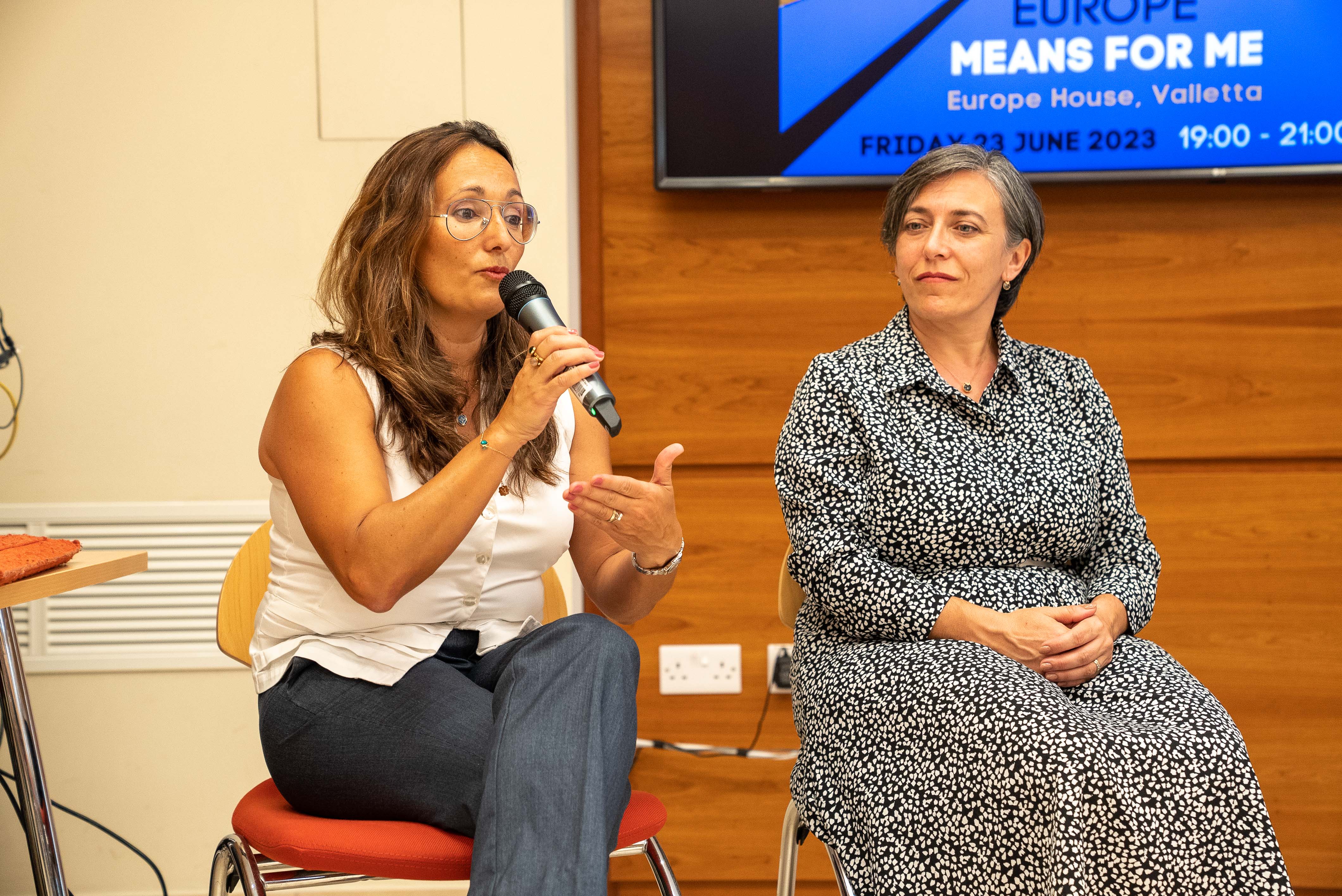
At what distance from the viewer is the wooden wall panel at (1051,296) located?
7.41ft

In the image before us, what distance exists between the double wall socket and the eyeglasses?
3.87 feet

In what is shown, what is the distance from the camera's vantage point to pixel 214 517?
2.19 metres

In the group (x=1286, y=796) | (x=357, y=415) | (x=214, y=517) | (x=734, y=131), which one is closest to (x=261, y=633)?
(x=357, y=415)

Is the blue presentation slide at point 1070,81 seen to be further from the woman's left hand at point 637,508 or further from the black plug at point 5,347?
the black plug at point 5,347

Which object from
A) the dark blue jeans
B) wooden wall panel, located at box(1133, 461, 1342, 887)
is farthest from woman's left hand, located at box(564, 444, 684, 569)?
wooden wall panel, located at box(1133, 461, 1342, 887)

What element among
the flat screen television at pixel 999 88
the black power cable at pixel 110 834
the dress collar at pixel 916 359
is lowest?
the black power cable at pixel 110 834

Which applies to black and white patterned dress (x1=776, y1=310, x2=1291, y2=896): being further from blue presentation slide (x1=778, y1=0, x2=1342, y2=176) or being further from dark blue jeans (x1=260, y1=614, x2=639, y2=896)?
blue presentation slide (x1=778, y1=0, x2=1342, y2=176)

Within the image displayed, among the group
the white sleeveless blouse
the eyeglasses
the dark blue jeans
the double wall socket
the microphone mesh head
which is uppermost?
the eyeglasses

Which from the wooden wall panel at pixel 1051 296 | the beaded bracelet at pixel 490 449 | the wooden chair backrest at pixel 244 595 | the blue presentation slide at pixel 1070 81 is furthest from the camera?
the wooden wall panel at pixel 1051 296

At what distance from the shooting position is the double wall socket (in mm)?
2316

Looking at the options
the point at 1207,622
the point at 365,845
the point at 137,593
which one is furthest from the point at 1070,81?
the point at 137,593

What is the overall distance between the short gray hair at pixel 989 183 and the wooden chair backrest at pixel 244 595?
82 cm

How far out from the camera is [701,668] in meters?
2.32

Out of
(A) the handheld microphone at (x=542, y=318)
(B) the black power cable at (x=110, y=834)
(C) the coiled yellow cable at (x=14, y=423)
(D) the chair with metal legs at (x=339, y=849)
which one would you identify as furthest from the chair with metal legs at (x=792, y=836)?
(C) the coiled yellow cable at (x=14, y=423)
